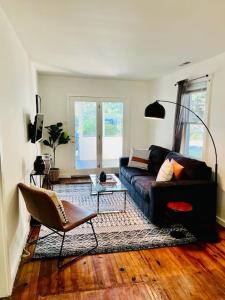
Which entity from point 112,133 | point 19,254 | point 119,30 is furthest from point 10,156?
point 112,133

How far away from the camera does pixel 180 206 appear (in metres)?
2.90

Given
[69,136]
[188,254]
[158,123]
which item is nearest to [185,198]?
[188,254]

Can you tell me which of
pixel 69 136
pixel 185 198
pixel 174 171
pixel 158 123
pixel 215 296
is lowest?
pixel 215 296

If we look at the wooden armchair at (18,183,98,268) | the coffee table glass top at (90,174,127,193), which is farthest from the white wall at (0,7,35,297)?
the coffee table glass top at (90,174,127,193)

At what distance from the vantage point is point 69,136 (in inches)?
213

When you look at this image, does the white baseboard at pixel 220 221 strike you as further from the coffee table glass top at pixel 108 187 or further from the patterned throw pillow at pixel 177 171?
the coffee table glass top at pixel 108 187

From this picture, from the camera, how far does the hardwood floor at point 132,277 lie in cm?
195

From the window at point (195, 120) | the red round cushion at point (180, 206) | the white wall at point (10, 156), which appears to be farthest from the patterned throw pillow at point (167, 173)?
the white wall at point (10, 156)

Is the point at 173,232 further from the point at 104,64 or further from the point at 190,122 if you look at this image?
the point at 104,64

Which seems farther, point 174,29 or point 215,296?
point 174,29

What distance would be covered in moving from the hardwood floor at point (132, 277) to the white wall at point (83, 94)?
3.31 metres

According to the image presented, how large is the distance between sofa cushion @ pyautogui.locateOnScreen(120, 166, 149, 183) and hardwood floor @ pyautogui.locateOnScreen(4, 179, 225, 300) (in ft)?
5.62

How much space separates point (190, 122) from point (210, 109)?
624mm

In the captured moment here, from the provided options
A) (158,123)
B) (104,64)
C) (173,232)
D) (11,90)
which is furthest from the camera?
(158,123)
